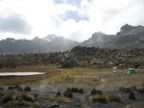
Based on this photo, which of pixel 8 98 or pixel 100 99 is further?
pixel 100 99

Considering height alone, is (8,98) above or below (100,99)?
above

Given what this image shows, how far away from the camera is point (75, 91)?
5984 centimetres

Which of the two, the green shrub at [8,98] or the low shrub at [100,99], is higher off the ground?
the green shrub at [8,98]

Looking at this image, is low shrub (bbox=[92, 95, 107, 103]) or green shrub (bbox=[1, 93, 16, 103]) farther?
low shrub (bbox=[92, 95, 107, 103])

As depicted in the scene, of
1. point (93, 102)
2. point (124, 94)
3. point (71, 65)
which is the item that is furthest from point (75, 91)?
point (71, 65)

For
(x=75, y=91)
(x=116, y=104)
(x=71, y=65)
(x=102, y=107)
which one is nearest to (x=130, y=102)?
(x=116, y=104)

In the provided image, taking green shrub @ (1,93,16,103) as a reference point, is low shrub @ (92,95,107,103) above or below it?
below

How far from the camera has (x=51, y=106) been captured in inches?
1676

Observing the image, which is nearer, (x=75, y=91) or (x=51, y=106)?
(x=51, y=106)

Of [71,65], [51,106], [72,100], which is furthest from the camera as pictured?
[71,65]

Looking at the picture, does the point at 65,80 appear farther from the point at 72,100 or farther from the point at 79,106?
the point at 79,106

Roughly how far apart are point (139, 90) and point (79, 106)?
1738cm

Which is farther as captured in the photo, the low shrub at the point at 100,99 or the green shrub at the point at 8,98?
the low shrub at the point at 100,99

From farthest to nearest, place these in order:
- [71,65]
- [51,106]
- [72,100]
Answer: [71,65] < [72,100] < [51,106]
